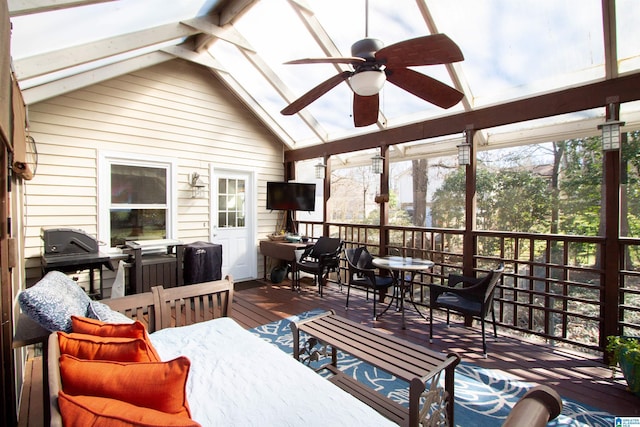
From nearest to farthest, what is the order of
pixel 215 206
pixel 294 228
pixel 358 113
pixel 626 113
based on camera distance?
pixel 358 113 → pixel 626 113 → pixel 215 206 → pixel 294 228

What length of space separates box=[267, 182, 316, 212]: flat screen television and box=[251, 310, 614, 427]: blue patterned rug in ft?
10.4

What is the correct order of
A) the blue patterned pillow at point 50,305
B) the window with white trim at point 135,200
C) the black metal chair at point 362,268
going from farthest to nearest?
the window with white trim at point 135,200 < the black metal chair at point 362,268 < the blue patterned pillow at point 50,305

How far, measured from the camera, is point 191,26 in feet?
12.3

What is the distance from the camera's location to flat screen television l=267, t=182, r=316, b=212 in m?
5.91

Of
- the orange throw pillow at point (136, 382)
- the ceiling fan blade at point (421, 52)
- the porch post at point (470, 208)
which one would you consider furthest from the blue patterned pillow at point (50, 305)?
the porch post at point (470, 208)

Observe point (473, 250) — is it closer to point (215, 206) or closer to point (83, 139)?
point (215, 206)

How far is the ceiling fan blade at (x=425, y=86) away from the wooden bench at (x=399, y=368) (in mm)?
1834

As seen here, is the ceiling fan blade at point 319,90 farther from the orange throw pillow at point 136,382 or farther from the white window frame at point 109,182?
the white window frame at point 109,182

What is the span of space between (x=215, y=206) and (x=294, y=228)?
5.44 feet

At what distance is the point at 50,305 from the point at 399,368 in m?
1.86

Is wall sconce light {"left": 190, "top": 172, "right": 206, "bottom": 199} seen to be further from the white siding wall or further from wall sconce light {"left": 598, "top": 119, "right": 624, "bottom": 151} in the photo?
wall sconce light {"left": 598, "top": 119, "right": 624, "bottom": 151}

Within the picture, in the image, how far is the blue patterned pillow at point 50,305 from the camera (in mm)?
1448

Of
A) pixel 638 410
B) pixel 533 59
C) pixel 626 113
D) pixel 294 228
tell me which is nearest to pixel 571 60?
pixel 533 59

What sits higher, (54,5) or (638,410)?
(54,5)
